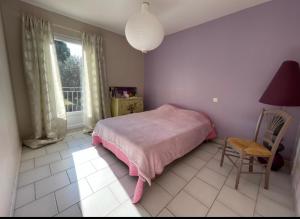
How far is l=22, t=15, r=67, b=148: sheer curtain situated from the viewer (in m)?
2.36

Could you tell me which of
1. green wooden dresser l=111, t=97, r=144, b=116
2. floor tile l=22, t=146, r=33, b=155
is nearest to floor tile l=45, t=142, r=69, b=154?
floor tile l=22, t=146, r=33, b=155

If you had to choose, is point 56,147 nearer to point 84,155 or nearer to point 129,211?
point 84,155

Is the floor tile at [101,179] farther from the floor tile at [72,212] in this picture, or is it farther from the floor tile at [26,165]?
the floor tile at [26,165]

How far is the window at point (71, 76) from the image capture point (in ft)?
9.62

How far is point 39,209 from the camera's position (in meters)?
1.32

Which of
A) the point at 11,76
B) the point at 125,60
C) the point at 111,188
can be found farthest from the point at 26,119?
the point at 125,60

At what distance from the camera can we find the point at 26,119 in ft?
8.34

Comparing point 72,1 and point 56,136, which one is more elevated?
point 72,1

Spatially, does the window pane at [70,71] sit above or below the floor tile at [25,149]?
above

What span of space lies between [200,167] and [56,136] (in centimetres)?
273

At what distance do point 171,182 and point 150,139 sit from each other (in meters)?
0.60

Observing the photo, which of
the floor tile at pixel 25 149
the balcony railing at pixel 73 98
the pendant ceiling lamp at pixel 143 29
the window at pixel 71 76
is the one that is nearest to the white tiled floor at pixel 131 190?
the floor tile at pixel 25 149

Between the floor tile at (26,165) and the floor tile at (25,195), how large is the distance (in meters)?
0.40

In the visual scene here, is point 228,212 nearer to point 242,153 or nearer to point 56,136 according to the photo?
point 242,153
